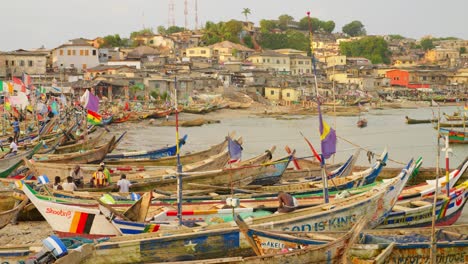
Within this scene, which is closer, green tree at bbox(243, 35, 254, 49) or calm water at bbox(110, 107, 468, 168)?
calm water at bbox(110, 107, 468, 168)

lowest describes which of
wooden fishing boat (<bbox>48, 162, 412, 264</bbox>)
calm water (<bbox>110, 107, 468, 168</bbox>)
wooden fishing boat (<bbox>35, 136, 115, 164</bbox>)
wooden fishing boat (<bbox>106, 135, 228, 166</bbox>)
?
calm water (<bbox>110, 107, 468, 168</bbox>)

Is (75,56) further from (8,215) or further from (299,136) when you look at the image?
(8,215)

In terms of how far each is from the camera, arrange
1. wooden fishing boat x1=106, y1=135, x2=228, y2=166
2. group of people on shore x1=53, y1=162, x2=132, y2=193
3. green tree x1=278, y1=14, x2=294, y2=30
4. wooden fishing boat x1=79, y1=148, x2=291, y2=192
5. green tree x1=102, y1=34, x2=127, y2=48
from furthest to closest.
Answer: green tree x1=278, y1=14, x2=294, y2=30 → green tree x1=102, y1=34, x2=127, y2=48 → wooden fishing boat x1=106, y1=135, x2=228, y2=166 → wooden fishing boat x1=79, y1=148, x2=291, y2=192 → group of people on shore x1=53, y1=162, x2=132, y2=193

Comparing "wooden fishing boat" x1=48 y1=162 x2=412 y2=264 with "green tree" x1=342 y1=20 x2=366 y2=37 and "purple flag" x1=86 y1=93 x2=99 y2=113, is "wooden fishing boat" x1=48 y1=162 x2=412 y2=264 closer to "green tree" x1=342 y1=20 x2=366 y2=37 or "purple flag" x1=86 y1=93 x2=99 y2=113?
"purple flag" x1=86 y1=93 x2=99 y2=113

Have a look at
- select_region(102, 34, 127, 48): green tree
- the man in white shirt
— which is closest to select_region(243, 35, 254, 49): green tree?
select_region(102, 34, 127, 48): green tree

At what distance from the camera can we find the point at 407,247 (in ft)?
31.2

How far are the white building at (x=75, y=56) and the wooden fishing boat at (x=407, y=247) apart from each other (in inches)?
2243

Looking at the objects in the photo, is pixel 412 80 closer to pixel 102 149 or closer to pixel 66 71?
pixel 66 71

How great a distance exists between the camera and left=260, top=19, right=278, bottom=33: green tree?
351 feet

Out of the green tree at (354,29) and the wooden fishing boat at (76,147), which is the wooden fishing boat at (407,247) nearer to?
the wooden fishing boat at (76,147)

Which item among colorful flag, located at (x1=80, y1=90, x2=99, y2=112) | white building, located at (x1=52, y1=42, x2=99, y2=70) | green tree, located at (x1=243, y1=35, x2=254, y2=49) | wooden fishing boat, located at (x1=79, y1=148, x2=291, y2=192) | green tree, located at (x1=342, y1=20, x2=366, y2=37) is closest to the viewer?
wooden fishing boat, located at (x1=79, y1=148, x2=291, y2=192)

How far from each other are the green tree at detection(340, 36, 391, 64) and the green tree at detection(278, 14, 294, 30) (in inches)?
740

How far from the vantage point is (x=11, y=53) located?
189ft

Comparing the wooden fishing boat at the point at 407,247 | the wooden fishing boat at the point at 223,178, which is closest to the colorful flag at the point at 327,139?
the wooden fishing boat at the point at 407,247
